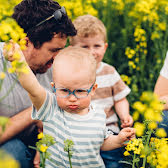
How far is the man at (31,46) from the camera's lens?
179 cm

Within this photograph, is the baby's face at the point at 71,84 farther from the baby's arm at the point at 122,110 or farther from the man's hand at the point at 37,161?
the baby's arm at the point at 122,110

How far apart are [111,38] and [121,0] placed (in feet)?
2.55

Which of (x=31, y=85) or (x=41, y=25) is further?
(x=41, y=25)

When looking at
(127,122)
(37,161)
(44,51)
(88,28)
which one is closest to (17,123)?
(37,161)

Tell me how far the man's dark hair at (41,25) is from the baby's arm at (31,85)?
0.57 m

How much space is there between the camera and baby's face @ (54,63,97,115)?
1360 mm

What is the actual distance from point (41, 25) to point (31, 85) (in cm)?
69

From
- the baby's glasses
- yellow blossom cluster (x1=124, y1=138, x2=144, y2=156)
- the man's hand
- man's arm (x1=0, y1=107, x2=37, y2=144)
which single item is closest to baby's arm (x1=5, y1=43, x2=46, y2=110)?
the baby's glasses

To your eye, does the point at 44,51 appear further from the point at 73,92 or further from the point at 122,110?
the point at 122,110

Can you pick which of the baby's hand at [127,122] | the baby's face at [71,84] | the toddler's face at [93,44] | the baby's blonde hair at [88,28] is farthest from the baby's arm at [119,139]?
the baby's blonde hair at [88,28]

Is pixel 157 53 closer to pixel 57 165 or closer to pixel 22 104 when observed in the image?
pixel 22 104

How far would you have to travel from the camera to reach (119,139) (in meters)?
1.45

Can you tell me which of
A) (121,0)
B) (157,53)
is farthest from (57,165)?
(121,0)

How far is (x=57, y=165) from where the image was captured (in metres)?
1.51
